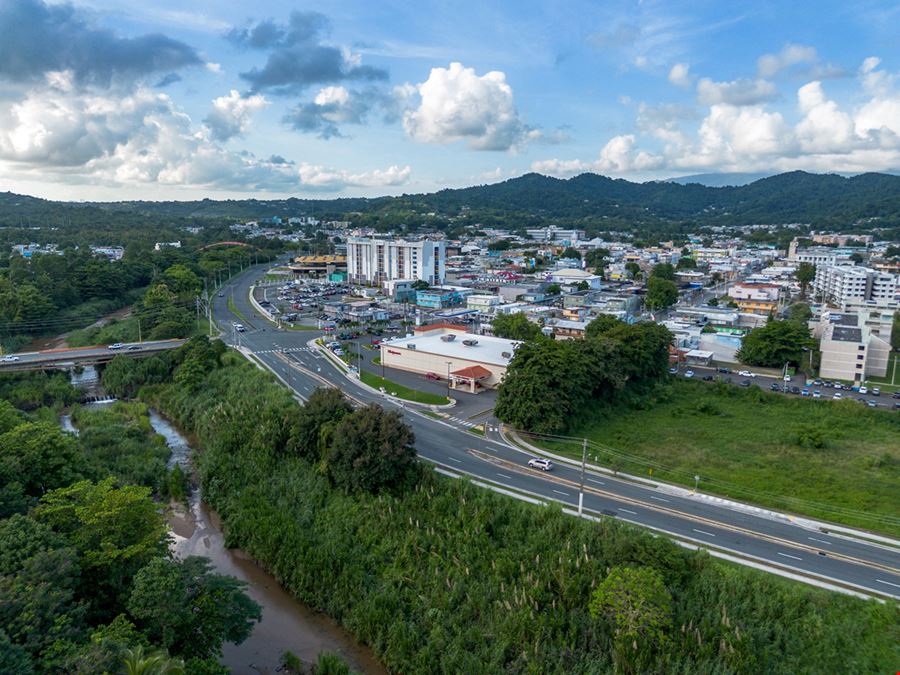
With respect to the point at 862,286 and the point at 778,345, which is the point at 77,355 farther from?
the point at 862,286

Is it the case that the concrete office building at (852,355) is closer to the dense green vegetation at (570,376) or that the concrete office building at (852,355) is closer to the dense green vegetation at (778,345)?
the dense green vegetation at (778,345)

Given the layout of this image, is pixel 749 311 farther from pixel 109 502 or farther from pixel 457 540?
pixel 109 502

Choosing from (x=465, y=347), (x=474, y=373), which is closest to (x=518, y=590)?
(x=474, y=373)

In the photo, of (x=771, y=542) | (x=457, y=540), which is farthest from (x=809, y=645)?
(x=457, y=540)

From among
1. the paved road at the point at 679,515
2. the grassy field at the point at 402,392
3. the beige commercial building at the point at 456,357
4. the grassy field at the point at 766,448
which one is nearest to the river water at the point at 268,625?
the paved road at the point at 679,515

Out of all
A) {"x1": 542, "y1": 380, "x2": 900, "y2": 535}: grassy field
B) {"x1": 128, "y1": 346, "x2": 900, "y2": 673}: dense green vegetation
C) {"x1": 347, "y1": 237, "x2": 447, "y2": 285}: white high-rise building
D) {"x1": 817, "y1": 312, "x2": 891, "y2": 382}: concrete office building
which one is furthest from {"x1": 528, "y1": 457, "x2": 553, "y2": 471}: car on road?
{"x1": 347, "y1": 237, "x2": 447, "y2": 285}: white high-rise building

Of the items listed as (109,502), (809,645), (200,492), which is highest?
(109,502)
